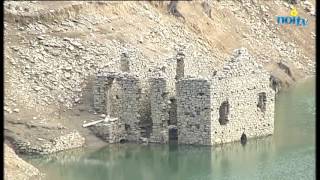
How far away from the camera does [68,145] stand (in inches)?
1481

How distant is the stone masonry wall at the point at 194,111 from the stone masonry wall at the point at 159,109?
0.64m

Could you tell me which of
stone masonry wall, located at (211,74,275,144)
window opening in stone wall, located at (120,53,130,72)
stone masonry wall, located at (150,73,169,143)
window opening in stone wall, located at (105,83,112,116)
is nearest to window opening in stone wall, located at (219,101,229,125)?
stone masonry wall, located at (211,74,275,144)

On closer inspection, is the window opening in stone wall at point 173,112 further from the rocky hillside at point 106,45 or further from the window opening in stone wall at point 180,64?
the window opening in stone wall at point 180,64

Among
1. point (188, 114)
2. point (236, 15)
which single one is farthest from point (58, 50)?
point (236, 15)

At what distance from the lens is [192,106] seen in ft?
125

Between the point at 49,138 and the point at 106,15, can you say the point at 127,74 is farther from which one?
the point at 106,15

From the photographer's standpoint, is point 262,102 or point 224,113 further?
point 262,102

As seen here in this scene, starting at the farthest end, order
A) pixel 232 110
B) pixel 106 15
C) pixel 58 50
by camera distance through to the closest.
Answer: pixel 106 15 → pixel 58 50 → pixel 232 110

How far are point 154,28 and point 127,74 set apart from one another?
494 inches

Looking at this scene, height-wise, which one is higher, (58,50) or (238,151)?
(58,50)

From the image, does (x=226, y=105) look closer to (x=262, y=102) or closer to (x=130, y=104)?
(x=262, y=102)

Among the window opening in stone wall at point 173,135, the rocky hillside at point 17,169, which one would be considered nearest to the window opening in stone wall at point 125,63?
the window opening in stone wall at point 173,135

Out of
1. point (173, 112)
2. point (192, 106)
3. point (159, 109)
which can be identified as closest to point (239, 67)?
point (192, 106)

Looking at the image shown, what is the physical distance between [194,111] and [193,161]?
2.42 metres
